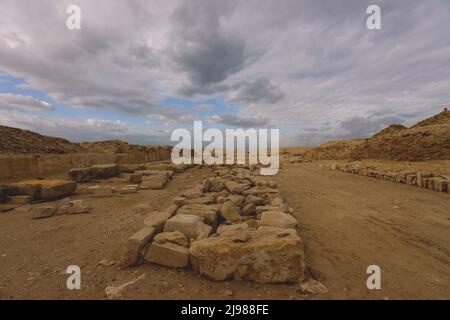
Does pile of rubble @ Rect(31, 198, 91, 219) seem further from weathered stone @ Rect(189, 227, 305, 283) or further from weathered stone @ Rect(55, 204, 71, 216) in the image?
weathered stone @ Rect(189, 227, 305, 283)

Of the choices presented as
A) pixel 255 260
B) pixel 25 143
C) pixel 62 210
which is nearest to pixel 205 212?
pixel 255 260

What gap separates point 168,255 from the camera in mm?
3150

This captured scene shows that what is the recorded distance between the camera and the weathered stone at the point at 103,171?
1157 cm

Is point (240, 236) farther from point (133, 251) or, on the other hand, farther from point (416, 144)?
point (416, 144)

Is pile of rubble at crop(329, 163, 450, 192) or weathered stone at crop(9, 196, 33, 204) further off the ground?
pile of rubble at crop(329, 163, 450, 192)

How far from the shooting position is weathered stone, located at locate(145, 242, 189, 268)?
3.11 m

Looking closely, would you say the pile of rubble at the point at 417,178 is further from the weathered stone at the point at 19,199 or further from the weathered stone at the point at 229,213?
the weathered stone at the point at 19,199

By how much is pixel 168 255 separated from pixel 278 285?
1487 millimetres

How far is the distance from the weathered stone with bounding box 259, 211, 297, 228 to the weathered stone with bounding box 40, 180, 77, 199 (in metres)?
7.25

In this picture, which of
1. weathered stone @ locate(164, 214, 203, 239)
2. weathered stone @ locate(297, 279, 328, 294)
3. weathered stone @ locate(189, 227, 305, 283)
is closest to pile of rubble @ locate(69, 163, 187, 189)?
weathered stone @ locate(164, 214, 203, 239)

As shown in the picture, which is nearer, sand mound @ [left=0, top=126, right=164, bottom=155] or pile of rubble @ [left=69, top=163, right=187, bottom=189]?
pile of rubble @ [left=69, top=163, right=187, bottom=189]
